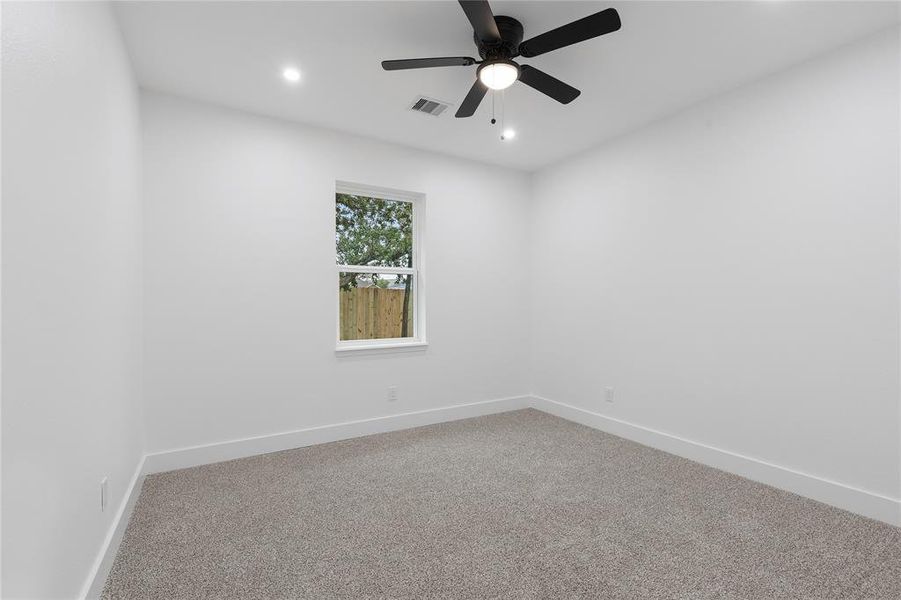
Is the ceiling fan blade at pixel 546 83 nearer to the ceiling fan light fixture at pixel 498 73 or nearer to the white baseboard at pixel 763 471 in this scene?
the ceiling fan light fixture at pixel 498 73

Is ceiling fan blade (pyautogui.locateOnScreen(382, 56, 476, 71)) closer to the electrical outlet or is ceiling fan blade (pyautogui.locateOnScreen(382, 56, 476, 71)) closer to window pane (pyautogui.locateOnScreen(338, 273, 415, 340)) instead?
window pane (pyautogui.locateOnScreen(338, 273, 415, 340))

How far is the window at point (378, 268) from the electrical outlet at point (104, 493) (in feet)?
6.24

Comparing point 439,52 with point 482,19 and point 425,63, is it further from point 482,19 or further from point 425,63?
point 482,19

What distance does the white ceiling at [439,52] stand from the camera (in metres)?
2.23

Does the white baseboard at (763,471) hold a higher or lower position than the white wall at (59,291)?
lower

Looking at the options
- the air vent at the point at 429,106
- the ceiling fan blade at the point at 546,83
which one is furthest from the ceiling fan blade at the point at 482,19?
the air vent at the point at 429,106

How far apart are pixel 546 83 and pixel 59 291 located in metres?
2.36

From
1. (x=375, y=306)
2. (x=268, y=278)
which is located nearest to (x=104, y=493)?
(x=268, y=278)

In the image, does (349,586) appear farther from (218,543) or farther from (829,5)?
(829,5)

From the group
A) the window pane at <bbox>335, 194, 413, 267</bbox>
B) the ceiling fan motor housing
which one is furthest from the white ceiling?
the window pane at <bbox>335, 194, 413, 267</bbox>

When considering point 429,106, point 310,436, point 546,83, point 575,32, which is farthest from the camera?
point 310,436

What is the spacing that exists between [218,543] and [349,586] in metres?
0.76

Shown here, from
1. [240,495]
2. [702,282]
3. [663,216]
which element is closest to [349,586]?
Result: [240,495]

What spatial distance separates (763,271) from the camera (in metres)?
2.88
